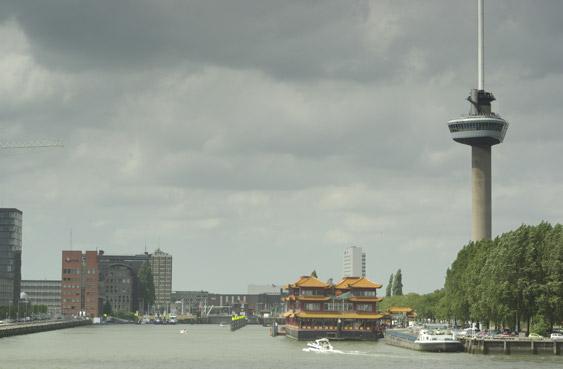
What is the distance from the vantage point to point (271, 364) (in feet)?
540

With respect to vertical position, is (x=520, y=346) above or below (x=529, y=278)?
below

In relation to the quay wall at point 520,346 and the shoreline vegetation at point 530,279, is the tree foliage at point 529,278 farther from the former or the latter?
the quay wall at point 520,346

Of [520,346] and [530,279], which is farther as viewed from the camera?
A: [530,279]

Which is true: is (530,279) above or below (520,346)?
above

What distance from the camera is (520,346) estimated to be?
17612 centimetres

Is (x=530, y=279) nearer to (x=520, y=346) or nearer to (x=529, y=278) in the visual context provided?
(x=529, y=278)

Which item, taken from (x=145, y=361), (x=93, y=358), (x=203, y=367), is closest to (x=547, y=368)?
(x=203, y=367)

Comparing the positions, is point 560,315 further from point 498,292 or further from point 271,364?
point 271,364

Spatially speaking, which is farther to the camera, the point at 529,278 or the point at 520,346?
the point at 529,278

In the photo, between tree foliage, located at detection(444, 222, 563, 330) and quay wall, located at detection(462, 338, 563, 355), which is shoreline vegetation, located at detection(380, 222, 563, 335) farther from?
quay wall, located at detection(462, 338, 563, 355)

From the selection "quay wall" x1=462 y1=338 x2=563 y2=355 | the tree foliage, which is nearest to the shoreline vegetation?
the tree foliage

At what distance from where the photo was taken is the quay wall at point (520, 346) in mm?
175625

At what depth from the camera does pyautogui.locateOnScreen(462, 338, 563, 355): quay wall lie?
17562 centimetres

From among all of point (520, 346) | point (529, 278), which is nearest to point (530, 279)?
point (529, 278)
